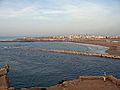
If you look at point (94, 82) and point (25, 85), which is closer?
point (94, 82)

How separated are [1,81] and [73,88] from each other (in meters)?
6.45

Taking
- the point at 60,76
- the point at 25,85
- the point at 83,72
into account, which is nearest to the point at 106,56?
the point at 83,72

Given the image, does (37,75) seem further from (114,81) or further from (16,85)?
(114,81)

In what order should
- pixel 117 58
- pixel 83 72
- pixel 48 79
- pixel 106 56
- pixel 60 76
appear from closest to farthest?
pixel 48 79, pixel 60 76, pixel 83 72, pixel 117 58, pixel 106 56

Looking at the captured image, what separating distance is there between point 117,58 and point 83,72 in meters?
23.4

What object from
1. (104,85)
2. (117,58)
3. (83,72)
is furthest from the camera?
(117,58)

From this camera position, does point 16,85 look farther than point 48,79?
No

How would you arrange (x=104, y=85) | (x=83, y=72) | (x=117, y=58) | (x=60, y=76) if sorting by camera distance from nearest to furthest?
(x=104, y=85), (x=60, y=76), (x=83, y=72), (x=117, y=58)

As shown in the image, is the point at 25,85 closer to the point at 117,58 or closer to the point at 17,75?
the point at 17,75

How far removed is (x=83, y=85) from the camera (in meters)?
23.3

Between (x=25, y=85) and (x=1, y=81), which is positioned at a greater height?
(x=1, y=81)

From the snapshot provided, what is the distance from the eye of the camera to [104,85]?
23141 millimetres

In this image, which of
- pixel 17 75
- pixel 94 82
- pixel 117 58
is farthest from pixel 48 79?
pixel 117 58

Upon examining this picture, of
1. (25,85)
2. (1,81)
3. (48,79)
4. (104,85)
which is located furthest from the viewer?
(48,79)
